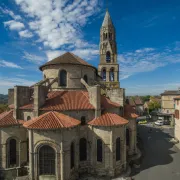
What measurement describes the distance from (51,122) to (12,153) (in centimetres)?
742

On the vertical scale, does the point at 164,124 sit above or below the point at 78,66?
below

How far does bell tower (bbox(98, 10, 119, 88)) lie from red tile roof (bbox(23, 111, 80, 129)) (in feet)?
74.3

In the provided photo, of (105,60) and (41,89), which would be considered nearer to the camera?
(41,89)

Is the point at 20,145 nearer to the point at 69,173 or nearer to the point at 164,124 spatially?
the point at 69,173

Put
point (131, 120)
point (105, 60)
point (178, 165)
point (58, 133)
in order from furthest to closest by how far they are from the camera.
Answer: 1. point (105, 60)
2. point (131, 120)
3. point (178, 165)
4. point (58, 133)

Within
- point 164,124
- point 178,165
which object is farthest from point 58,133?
point 164,124

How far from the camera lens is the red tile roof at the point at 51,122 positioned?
49.7 ft

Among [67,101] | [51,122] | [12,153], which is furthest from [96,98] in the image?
[12,153]

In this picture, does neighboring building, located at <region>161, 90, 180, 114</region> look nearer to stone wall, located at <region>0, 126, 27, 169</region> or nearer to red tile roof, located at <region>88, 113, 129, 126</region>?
red tile roof, located at <region>88, 113, 129, 126</region>

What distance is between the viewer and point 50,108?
58.4 feet

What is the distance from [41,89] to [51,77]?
4757 millimetres

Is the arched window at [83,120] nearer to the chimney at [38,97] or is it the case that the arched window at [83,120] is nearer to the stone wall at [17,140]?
the chimney at [38,97]

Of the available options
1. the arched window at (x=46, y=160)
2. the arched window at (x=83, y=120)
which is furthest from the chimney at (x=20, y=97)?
the arched window at (x=83, y=120)

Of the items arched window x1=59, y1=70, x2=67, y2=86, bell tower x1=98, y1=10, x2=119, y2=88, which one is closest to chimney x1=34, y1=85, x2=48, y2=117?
arched window x1=59, y1=70, x2=67, y2=86
